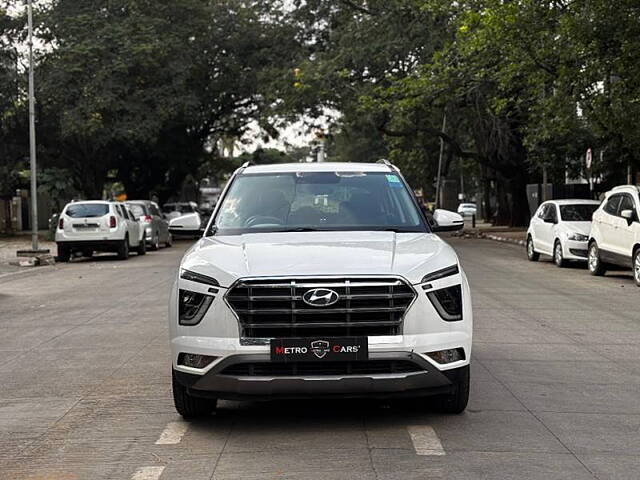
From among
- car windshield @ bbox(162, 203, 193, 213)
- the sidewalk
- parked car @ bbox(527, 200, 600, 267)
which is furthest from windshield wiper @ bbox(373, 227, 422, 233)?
car windshield @ bbox(162, 203, 193, 213)

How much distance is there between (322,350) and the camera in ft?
21.2

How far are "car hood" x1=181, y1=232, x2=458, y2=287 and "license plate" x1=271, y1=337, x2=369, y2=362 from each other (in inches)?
16.7

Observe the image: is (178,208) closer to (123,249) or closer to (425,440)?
(123,249)

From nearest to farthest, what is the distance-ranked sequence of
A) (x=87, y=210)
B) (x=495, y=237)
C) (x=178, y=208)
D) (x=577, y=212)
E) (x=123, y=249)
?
(x=577, y=212), (x=87, y=210), (x=123, y=249), (x=495, y=237), (x=178, y=208)

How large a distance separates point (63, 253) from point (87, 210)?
1.36 m

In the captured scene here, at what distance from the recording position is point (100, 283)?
2045 centimetres

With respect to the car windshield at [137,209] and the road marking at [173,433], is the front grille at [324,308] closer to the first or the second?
the road marking at [173,433]

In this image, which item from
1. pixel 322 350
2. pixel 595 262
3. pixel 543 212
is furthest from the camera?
pixel 543 212

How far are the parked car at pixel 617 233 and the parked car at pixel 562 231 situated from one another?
141cm

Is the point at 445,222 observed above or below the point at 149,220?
above

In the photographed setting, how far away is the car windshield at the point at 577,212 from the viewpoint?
930 inches

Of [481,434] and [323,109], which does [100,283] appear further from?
[323,109]

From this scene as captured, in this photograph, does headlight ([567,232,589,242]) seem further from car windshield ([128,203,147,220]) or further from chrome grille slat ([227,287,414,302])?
chrome grille slat ([227,287,414,302])

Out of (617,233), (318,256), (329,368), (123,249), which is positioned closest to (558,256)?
(617,233)
